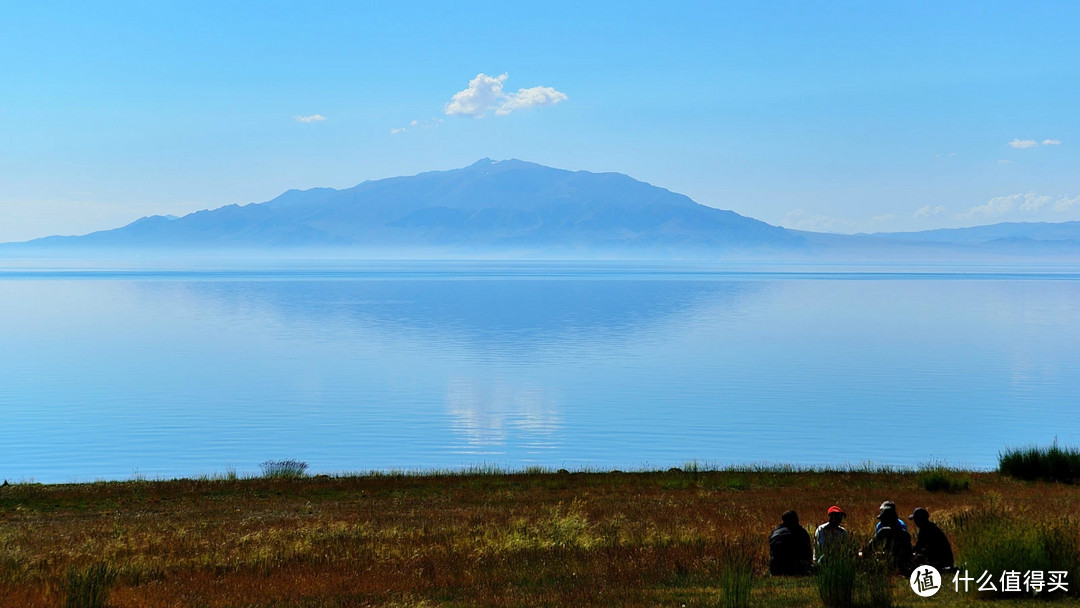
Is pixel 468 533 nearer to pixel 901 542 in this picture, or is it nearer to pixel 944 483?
pixel 901 542

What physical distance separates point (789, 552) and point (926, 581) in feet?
8.23

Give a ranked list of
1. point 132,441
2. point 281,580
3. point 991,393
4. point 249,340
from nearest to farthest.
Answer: point 281,580 < point 132,441 < point 991,393 < point 249,340

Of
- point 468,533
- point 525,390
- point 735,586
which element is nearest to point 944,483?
point 468,533

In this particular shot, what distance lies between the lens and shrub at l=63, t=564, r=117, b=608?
14.4 metres

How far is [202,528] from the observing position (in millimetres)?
24125

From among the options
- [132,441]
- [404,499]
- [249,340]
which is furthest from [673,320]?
[404,499]

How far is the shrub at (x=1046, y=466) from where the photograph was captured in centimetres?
3198

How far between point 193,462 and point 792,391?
42569 millimetres

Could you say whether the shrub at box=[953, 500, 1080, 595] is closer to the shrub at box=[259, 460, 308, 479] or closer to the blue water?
the shrub at box=[259, 460, 308, 479]

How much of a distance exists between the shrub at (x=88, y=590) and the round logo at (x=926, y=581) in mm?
11357

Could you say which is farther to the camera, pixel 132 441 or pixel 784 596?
pixel 132 441

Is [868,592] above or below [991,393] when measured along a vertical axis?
above

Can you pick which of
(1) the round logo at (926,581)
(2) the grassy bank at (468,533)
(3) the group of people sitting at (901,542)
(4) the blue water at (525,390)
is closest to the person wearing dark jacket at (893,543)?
(3) the group of people sitting at (901,542)

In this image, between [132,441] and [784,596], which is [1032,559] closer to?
[784,596]
